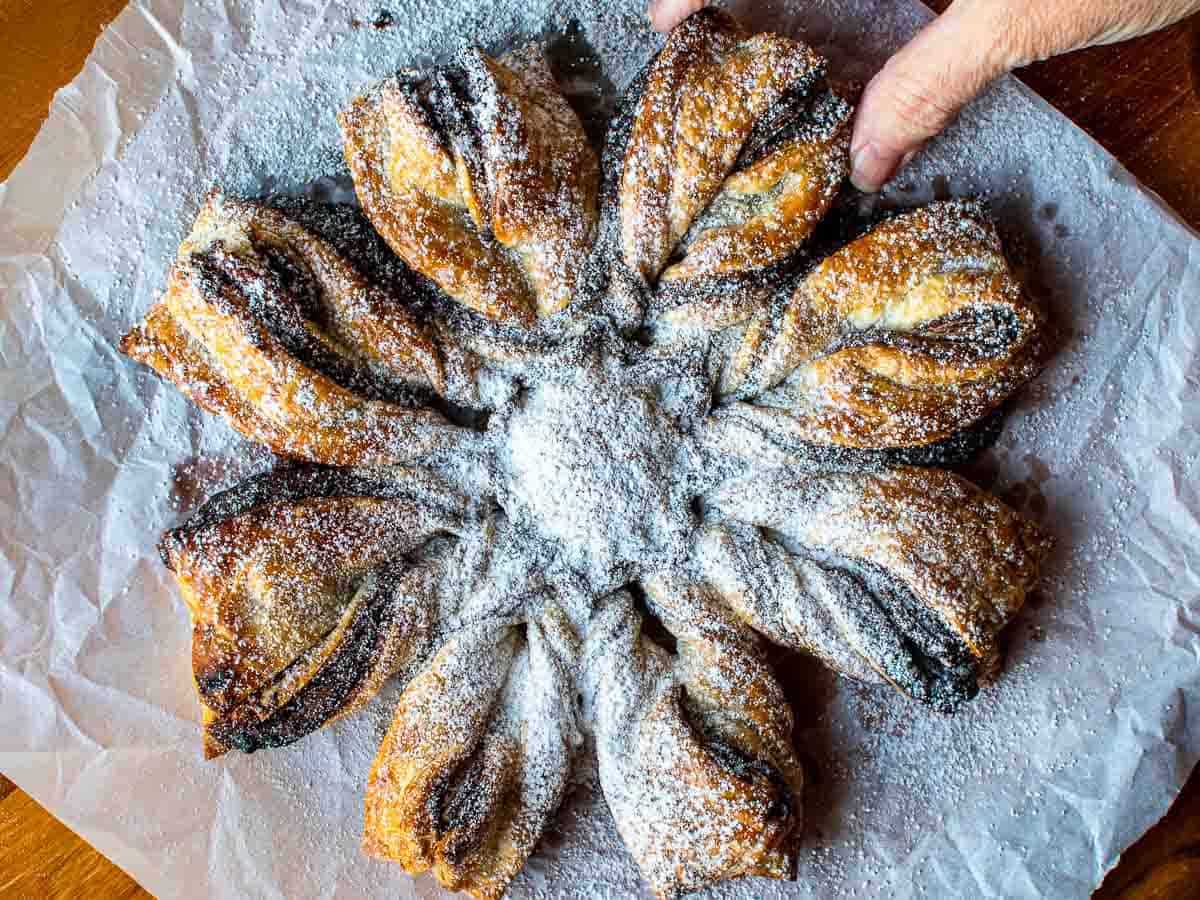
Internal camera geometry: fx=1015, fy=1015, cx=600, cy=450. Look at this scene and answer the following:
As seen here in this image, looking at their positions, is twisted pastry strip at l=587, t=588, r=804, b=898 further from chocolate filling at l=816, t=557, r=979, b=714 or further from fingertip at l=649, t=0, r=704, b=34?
fingertip at l=649, t=0, r=704, b=34

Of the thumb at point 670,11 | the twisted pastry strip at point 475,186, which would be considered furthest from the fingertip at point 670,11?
the twisted pastry strip at point 475,186

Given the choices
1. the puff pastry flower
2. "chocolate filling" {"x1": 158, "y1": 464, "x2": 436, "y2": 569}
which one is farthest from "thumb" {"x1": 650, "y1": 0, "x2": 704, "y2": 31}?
"chocolate filling" {"x1": 158, "y1": 464, "x2": 436, "y2": 569}

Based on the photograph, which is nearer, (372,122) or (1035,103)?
(372,122)

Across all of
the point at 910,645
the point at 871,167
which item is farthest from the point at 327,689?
the point at 871,167

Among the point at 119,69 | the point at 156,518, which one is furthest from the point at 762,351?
the point at 119,69

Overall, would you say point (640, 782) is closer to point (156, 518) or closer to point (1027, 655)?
point (1027, 655)
